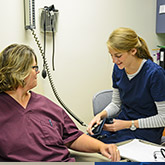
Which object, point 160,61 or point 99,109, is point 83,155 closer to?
point 99,109

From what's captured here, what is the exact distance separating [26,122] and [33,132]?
52 millimetres

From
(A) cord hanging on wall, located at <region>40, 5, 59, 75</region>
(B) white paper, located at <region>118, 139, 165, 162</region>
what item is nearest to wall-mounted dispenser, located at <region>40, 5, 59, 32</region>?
(A) cord hanging on wall, located at <region>40, 5, 59, 75</region>

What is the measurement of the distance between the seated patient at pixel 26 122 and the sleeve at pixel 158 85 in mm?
445

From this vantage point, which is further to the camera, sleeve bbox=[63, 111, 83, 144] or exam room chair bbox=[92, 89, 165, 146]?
exam room chair bbox=[92, 89, 165, 146]

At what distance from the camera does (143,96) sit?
4.83 feet

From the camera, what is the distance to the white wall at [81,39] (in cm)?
206

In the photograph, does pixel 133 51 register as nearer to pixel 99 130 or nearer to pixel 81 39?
pixel 99 130

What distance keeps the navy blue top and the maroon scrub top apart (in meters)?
0.38

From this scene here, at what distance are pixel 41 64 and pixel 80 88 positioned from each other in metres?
0.49

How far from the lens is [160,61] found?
2.77 m

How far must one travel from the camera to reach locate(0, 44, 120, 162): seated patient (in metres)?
1.04

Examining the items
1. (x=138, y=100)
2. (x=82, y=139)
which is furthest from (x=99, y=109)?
(x=82, y=139)

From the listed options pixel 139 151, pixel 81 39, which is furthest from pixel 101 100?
pixel 81 39

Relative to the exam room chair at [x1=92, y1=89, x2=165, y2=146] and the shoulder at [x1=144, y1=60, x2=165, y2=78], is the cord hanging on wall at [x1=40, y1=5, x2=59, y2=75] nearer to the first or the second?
the exam room chair at [x1=92, y1=89, x2=165, y2=146]
